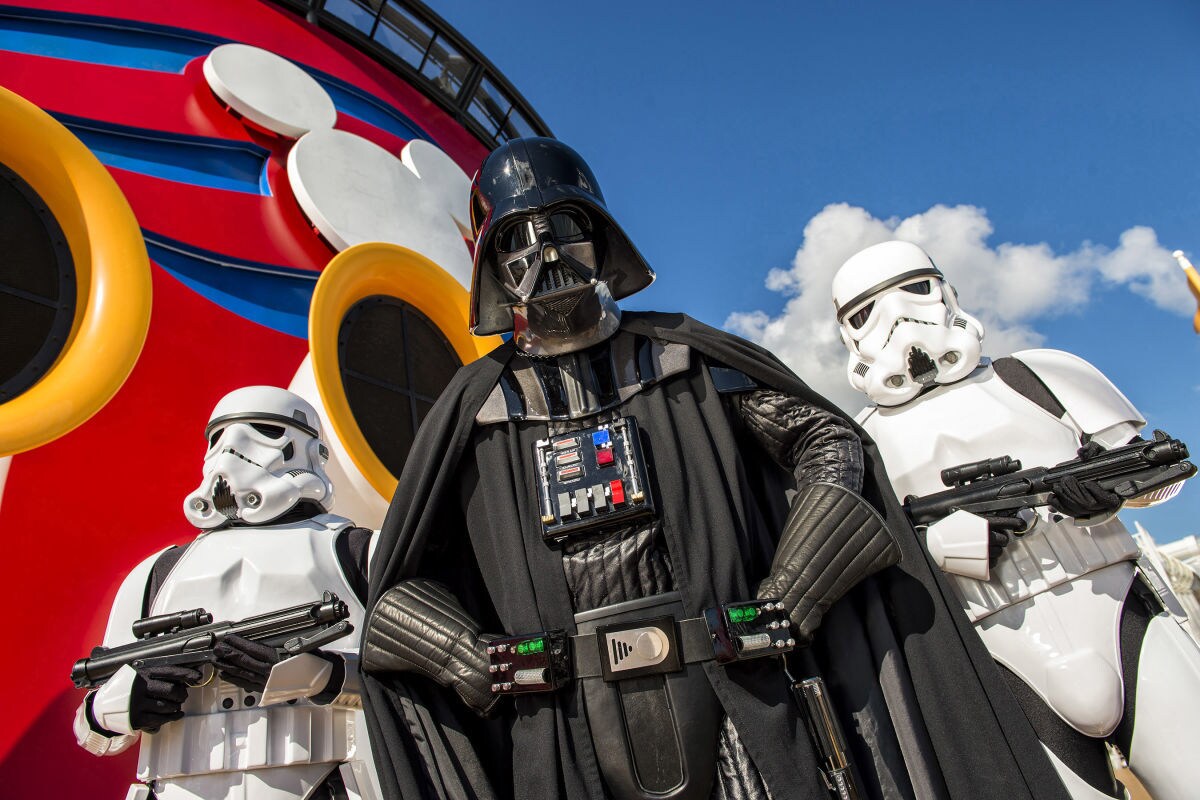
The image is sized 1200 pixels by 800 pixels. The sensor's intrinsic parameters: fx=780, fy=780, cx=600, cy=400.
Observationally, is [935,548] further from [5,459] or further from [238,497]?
[5,459]

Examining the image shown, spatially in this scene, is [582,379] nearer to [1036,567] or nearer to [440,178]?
[1036,567]

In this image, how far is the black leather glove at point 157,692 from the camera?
284 cm

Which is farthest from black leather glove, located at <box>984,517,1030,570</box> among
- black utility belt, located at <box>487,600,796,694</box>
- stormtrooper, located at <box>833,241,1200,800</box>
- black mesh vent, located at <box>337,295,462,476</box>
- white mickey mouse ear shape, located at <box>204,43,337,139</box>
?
white mickey mouse ear shape, located at <box>204,43,337,139</box>

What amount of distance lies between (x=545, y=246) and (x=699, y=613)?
1142mm

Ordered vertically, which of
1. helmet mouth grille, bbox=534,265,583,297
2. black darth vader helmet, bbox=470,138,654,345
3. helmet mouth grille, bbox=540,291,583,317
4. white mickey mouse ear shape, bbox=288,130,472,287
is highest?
white mickey mouse ear shape, bbox=288,130,472,287

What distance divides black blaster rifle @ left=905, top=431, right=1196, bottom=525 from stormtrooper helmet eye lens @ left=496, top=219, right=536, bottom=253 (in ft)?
6.13

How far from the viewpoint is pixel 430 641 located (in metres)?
2.00

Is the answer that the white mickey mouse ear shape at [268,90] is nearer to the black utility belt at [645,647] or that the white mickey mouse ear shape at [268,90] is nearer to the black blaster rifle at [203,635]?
the black blaster rifle at [203,635]

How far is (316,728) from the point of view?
310 centimetres

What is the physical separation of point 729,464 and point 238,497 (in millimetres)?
2379

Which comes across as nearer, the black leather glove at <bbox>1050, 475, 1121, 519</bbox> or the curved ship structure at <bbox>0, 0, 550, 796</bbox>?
the black leather glove at <bbox>1050, 475, 1121, 519</bbox>

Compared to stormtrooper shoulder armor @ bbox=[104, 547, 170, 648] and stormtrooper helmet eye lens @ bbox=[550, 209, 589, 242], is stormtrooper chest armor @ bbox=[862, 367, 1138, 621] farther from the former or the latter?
stormtrooper shoulder armor @ bbox=[104, 547, 170, 648]

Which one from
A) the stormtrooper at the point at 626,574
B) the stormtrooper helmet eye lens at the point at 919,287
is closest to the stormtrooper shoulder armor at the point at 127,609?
the stormtrooper at the point at 626,574

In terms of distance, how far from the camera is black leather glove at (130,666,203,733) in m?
2.84
